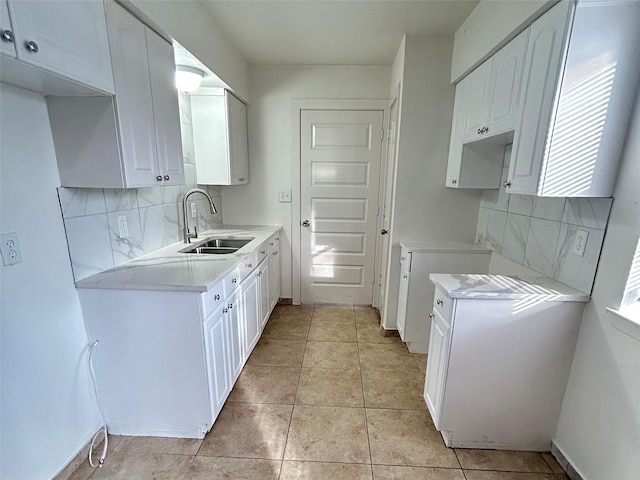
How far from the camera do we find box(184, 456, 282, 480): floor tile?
4.67 feet

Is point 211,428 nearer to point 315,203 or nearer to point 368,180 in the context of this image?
point 315,203

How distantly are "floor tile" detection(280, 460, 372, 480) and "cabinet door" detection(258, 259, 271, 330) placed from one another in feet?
4.08

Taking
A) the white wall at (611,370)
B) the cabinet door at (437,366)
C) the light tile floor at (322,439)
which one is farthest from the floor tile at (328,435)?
the white wall at (611,370)

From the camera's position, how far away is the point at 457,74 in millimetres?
2150

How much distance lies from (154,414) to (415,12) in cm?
295

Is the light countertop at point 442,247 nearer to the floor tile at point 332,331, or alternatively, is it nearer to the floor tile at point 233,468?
the floor tile at point 332,331

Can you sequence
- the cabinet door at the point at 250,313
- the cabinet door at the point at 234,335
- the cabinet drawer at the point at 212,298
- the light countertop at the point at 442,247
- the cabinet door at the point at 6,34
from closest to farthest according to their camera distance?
the cabinet door at the point at 6,34, the cabinet drawer at the point at 212,298, the cabinet door at the point at 234,335, the cabinet door at the point at 250,313, the light countertop at the point at 442,247

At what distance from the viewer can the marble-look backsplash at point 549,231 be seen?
1.37 metres

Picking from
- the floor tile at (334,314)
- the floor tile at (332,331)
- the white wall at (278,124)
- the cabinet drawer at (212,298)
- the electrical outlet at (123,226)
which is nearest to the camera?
the cabinet drawer at (212,298)

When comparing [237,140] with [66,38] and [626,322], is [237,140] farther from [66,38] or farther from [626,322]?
[626,322]

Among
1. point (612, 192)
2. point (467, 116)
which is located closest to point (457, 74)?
point (467, 116)

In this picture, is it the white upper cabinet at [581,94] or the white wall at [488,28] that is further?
the white wall at [488,28]

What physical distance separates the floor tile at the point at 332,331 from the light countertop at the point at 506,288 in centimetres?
133

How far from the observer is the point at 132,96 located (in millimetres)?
1395
